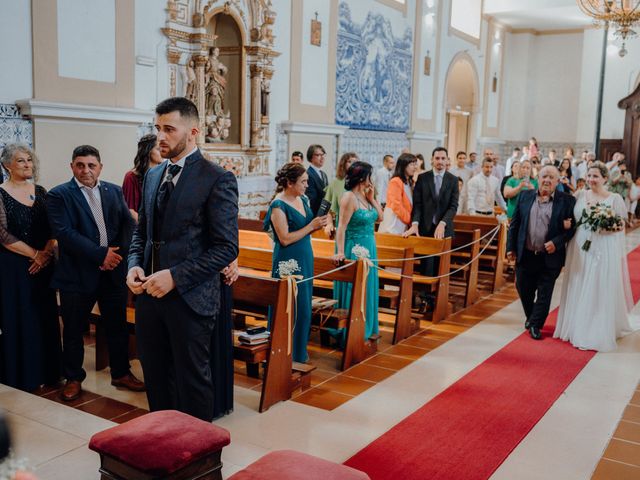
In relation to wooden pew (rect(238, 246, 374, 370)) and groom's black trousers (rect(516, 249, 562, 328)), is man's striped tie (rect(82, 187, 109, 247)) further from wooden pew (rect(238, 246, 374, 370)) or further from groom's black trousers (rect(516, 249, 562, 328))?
groom's black trousers (rect(516, 249, 562, 328))

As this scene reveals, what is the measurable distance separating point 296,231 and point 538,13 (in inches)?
613

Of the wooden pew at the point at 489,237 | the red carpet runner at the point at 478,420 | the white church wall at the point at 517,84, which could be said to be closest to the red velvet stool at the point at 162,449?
the red carpet runner at the point at 478,420

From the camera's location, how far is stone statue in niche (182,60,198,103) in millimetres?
8820

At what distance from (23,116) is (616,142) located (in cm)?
1612

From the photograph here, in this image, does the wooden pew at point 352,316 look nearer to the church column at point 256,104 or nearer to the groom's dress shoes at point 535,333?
the groom's dress shoes at point 535,333

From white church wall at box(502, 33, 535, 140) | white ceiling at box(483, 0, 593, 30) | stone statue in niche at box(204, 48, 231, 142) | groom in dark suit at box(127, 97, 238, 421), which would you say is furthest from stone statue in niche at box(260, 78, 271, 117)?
white church wall at box(502, 33, 535, 140)

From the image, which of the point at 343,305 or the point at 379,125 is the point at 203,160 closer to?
the point at 343,305

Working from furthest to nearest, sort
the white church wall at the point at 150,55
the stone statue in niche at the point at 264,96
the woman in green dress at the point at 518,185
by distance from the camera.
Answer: the stone statue in niche at the point at 264,96
the woman in green dress at the point at 518,185
the white church wall at the point at 150,55

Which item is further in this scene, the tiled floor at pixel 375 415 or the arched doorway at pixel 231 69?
the arched doorway at pixel 231 69

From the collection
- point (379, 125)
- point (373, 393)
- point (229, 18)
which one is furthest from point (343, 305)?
point (379, 125)

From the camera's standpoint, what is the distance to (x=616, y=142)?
18219 mm

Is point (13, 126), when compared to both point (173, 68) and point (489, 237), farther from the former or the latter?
point (489, 237)

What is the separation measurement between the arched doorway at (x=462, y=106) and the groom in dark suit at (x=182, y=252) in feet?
50.5

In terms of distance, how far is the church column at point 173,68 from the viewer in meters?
8.51
